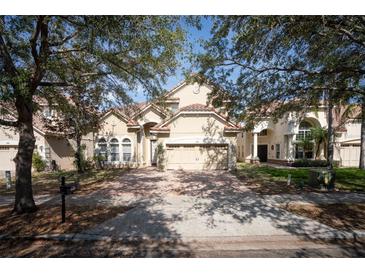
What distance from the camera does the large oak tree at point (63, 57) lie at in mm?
5074

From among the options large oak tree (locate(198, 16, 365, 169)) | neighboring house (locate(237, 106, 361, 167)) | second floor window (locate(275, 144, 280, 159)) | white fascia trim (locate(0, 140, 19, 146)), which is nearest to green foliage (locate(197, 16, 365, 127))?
large oak tree (locate(198, 16, 365, 169))

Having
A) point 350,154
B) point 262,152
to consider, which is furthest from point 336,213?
point 262,152

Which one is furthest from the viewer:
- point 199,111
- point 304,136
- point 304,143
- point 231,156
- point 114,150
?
point 304,136

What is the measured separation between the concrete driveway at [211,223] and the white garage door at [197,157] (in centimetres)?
710

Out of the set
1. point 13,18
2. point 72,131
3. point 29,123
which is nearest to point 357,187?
point 29,123

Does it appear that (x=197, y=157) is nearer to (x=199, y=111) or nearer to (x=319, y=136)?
(x=199, y=111)

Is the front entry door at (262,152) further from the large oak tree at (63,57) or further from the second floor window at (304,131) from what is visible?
the large oak tree at (63,57)

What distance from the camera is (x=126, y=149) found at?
18.5m

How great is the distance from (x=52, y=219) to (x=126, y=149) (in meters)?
12.9

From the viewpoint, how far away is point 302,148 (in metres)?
19.9

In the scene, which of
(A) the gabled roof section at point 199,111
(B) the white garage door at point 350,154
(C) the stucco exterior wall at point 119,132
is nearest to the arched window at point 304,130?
(B) the white garage door at point 350,154

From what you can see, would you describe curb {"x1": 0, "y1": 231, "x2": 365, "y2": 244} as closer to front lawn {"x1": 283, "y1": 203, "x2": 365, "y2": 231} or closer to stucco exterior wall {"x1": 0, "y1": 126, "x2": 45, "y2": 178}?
front lawn {"x1": 283, "y1": 203, "x2": 365, "y2": 231}

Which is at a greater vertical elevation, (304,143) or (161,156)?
(304,143)

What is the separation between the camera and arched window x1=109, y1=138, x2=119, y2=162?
18297 mm
